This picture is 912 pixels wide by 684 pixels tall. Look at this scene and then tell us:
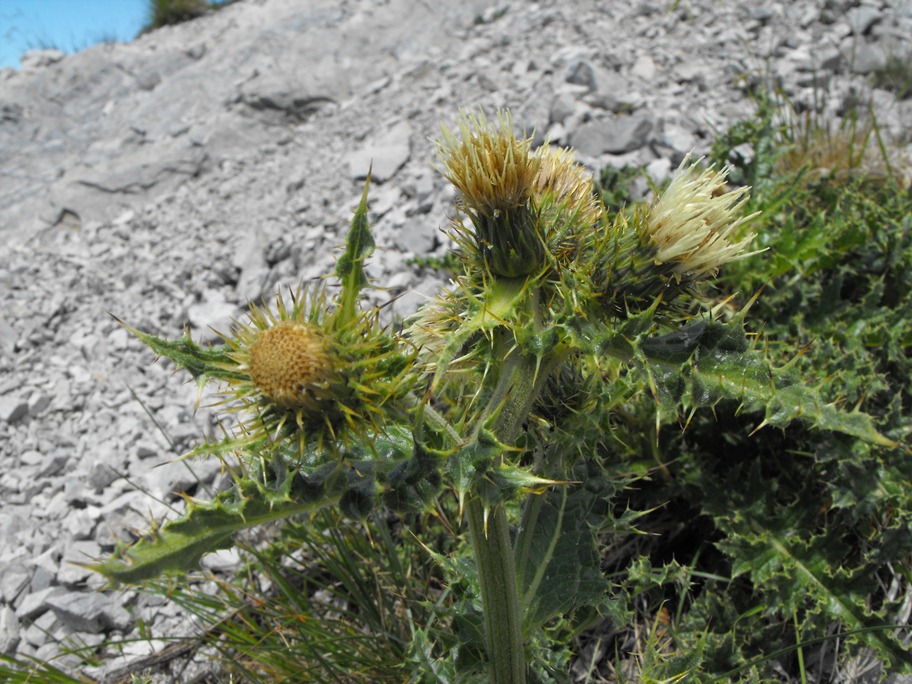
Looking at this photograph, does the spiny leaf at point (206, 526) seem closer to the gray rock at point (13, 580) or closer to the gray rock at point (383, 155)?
the gray rock at point (13, 580)

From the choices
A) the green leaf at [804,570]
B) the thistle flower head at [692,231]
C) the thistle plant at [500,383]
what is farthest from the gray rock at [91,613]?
the thistle flower head at [692,231]

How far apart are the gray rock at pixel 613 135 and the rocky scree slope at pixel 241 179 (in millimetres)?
16

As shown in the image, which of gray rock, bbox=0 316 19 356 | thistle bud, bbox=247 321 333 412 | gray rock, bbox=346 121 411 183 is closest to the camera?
thistle bud, bbox=247 321 333 412

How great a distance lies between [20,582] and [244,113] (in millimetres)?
5637

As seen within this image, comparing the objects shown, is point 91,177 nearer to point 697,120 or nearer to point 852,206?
point 697,120

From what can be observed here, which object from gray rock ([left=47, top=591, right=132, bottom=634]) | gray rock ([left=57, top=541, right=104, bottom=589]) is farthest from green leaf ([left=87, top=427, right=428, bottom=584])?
gray rock ([left=57, top=541, right=104, bottom=589])

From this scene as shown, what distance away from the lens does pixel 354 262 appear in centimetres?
186

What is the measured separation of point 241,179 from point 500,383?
19.4 ft

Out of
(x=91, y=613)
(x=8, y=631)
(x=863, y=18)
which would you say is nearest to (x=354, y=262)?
(x=91, y=613)

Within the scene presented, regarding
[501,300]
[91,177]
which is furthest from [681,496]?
[91,177]

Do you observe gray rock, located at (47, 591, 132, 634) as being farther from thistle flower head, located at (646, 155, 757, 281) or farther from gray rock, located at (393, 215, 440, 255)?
thistle flower head, located at (646, 155, 757, 281)

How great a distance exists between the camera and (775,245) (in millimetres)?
3877

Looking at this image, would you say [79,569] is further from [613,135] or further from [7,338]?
[613,135]

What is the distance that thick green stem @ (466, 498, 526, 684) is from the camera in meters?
1.86
